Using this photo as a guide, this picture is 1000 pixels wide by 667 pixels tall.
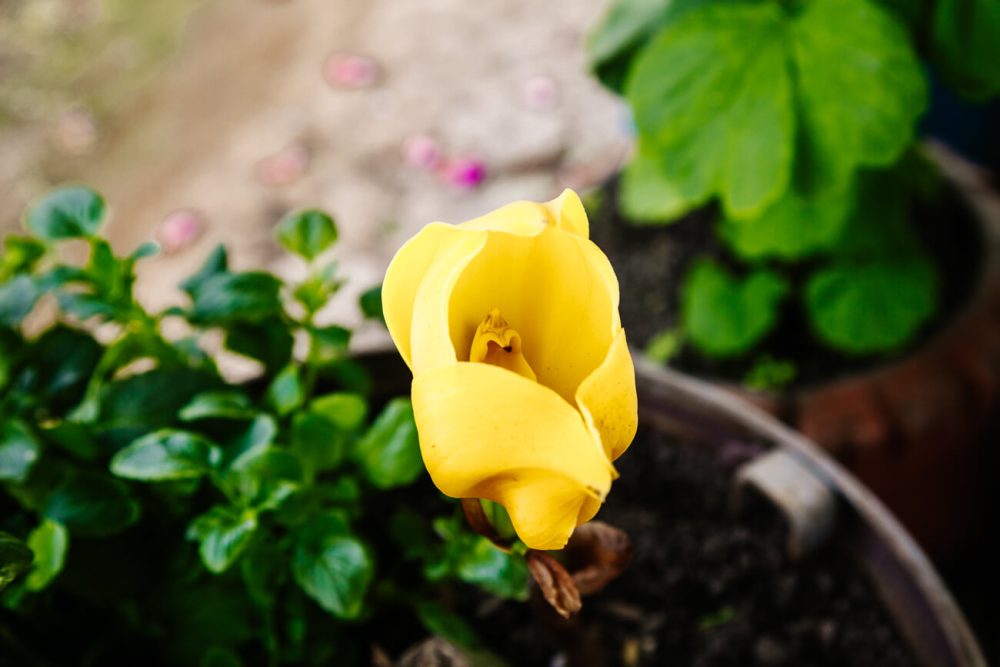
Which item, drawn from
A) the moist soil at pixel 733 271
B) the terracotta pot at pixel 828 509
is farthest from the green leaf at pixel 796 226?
the terracotta pot at pixel 828 509

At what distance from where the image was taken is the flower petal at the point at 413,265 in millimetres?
356

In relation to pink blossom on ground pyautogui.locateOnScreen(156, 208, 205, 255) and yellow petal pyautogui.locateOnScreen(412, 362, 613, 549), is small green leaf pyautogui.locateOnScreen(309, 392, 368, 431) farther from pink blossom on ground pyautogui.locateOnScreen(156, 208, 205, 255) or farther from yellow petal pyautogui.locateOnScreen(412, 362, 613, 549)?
pink blossom on ground pyautogui.locateOnScreen(156, 208, 205, 255)

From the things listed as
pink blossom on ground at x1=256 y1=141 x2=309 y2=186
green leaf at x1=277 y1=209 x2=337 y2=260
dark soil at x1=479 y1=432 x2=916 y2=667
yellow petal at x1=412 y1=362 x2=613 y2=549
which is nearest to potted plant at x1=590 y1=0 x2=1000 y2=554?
dark soil at x1=479 y1=432 x2=916 y2=667

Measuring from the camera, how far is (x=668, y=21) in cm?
103

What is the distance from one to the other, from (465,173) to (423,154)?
13cm

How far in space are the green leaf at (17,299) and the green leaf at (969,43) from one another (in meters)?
0.85

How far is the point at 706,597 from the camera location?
0.77m

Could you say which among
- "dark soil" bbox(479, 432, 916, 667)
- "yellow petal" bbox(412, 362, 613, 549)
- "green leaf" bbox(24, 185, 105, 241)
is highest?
"yellow petal" bbox(412, 362, 613, 549)

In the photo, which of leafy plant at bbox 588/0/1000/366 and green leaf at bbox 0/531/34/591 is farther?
leafy plant at bbox 588/0/1000/366

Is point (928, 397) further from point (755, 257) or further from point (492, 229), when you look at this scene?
point (492, 229)

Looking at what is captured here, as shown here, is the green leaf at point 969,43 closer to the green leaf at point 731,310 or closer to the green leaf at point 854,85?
the green leaf at point 854,85

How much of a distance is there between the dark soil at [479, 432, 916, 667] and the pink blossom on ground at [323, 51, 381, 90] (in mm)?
1513

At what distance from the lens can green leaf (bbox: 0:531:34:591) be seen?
1.45 ft

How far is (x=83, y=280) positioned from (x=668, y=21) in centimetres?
68
